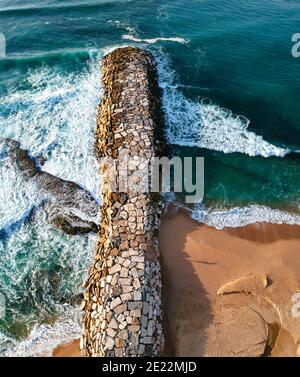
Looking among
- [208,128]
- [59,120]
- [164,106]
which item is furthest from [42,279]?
[164,106]

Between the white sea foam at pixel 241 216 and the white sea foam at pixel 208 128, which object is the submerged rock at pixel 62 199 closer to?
the white sea foam at pixel 241 216

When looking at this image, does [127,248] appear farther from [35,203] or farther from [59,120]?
[59,120]

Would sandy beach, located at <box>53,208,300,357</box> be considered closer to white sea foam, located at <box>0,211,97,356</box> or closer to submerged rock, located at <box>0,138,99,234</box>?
white sea foam, located at <box>0,211,97,356</box>

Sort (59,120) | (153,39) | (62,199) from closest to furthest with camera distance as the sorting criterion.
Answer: (62,199), (59,120), (153,39)

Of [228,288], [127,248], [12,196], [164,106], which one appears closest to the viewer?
[228,288]
